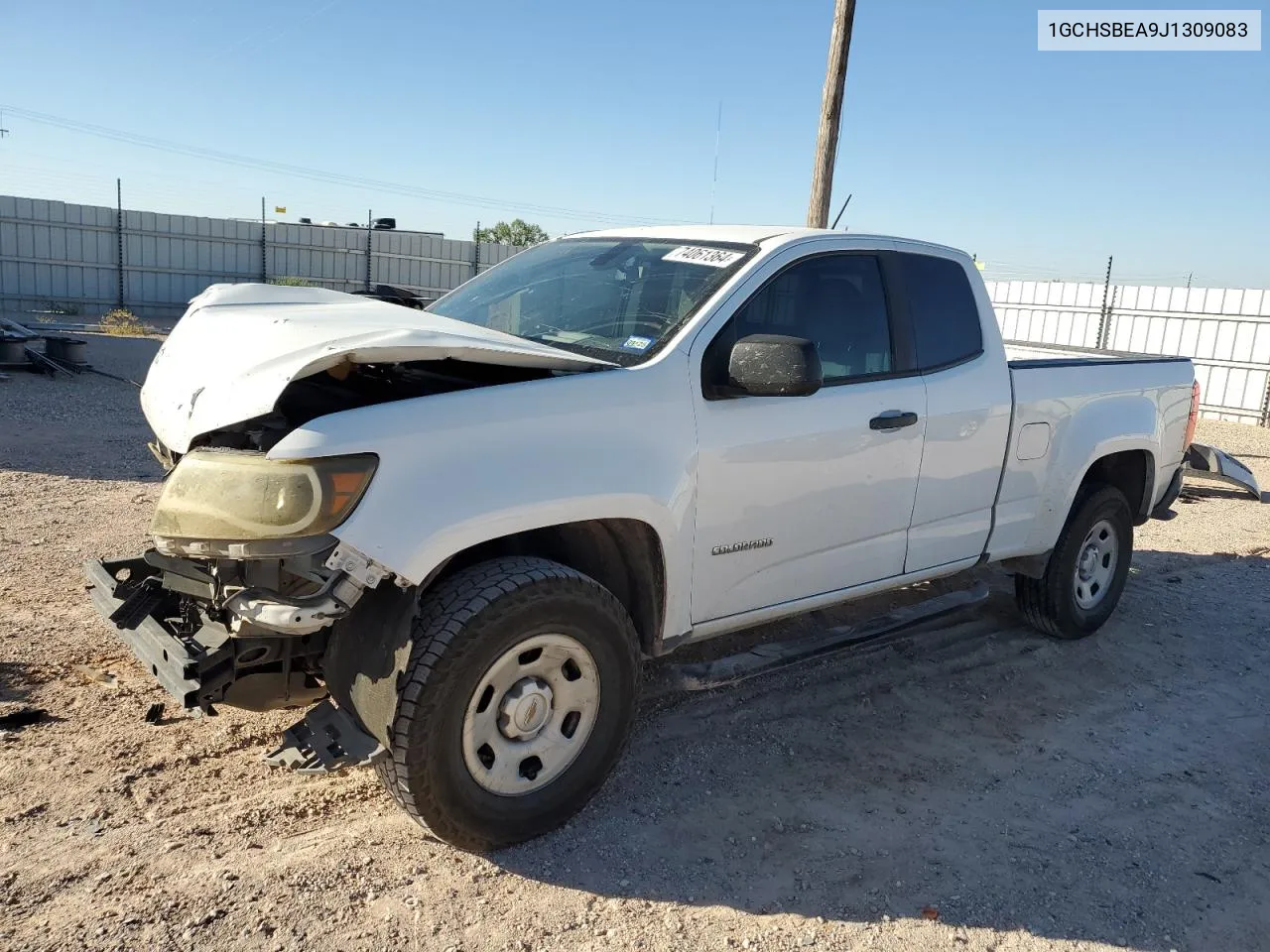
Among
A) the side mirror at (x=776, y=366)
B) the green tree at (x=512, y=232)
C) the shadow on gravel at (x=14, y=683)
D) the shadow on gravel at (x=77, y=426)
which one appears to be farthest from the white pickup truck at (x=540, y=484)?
the green tree at (x=512, y=232)

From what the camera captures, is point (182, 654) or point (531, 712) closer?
point (182, 654)

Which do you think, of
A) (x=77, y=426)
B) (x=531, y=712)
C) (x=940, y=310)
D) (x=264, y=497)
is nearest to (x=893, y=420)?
(x=940, y=310)

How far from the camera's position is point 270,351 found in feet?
10.3

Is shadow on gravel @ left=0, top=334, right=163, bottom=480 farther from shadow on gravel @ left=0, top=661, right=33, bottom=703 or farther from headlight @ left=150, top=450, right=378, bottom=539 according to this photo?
headlight @ left=150, top=450, right=378, bottom=539

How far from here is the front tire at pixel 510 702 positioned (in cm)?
299

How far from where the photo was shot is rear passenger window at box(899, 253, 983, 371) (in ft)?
14.9

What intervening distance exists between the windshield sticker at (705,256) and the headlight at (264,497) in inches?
68.3

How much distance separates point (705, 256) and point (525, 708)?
6.28 ft

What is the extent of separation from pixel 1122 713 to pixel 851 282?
2.43 meters

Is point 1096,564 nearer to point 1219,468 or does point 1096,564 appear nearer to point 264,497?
point 264,497

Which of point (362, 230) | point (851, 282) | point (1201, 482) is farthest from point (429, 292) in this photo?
point (851, 282)

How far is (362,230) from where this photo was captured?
28062 millimetres

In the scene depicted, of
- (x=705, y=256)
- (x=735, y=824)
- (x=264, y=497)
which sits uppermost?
(x=705, y=256)

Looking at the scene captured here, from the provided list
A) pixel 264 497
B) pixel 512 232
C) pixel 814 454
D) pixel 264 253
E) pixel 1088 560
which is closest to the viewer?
pixel 264 497
